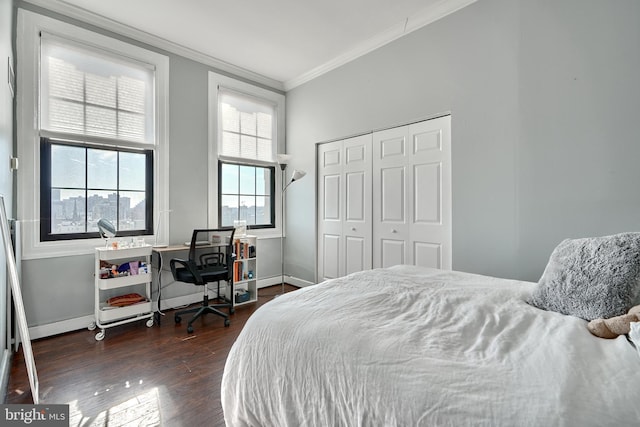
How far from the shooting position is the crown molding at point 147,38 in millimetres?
2760

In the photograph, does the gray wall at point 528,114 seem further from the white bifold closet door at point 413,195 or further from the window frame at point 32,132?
the window frame at point 32,132

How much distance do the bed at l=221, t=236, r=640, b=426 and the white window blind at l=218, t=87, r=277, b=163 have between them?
10.1 ft

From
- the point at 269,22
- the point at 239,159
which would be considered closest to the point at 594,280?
the point at 269,22

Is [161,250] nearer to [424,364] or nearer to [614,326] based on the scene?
[424,364]

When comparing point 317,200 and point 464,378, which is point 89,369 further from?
point 317,200

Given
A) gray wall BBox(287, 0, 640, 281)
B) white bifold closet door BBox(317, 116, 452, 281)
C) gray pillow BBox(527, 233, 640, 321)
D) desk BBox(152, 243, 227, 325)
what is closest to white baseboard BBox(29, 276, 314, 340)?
desk BBox(152, 243, 227, 325)

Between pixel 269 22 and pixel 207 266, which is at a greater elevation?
pixel 269 22

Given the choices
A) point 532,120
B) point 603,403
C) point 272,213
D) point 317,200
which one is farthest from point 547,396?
point 272,213

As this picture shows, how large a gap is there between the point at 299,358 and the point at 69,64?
3.54 metres

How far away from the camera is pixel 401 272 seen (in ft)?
6.75

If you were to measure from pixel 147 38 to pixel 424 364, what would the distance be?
4062 millimetres

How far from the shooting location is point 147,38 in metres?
3.27

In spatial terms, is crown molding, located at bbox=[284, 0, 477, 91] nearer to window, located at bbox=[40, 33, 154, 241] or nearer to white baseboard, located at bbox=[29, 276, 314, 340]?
window, located at bbox=[40, 33, 154, 241]

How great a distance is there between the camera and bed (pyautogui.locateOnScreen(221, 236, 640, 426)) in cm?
75
